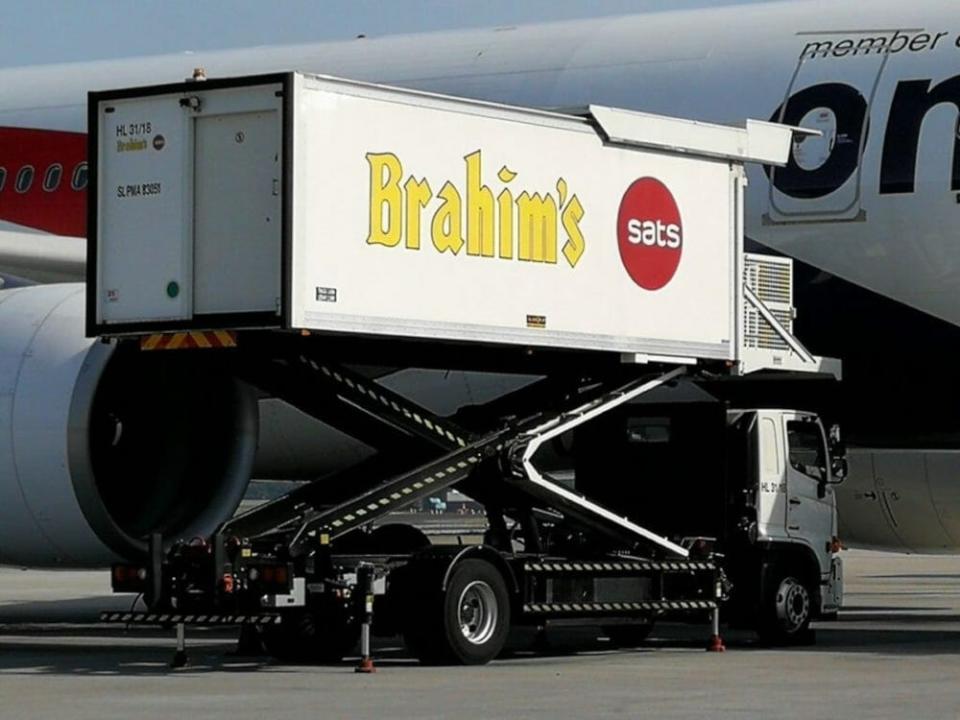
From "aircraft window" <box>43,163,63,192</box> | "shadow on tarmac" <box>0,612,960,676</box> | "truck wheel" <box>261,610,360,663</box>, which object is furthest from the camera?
"aircraft window" <box>43,163,63,192</box>

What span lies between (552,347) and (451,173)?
52.1 inches

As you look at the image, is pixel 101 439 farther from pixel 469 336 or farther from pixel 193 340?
pixel 469 336

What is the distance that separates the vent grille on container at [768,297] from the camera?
15.6 metres

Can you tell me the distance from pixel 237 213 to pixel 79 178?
6540 millimetres

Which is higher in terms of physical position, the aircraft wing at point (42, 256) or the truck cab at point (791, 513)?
the aircraft wing at point (42, 256)

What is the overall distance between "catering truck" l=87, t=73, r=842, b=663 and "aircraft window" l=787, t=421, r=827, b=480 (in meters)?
0.02

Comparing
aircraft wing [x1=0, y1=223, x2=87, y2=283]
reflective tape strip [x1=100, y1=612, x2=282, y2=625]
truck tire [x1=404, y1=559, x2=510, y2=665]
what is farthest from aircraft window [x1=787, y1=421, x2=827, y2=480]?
aircraft wing [x1=0, y1=223, x2=87, y2=283]

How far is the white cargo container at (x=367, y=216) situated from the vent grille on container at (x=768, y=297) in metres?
1.14

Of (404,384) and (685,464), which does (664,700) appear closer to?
(685,464)

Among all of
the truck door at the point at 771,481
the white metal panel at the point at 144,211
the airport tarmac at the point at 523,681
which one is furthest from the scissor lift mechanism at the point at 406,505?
the white metal panel at the point at 144,211

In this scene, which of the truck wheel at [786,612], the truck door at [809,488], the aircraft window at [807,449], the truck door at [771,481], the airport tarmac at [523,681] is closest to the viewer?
the airport tarmac at [523,681]

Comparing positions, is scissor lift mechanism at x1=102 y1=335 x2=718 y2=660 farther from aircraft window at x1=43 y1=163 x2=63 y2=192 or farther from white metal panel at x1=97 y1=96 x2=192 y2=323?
aircraft window at x1=43 y1=163 x2=63 y2=192

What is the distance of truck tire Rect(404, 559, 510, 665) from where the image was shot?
13.1 metres

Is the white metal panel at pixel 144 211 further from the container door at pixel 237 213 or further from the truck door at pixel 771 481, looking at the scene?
the truck door at pixel 771 481
